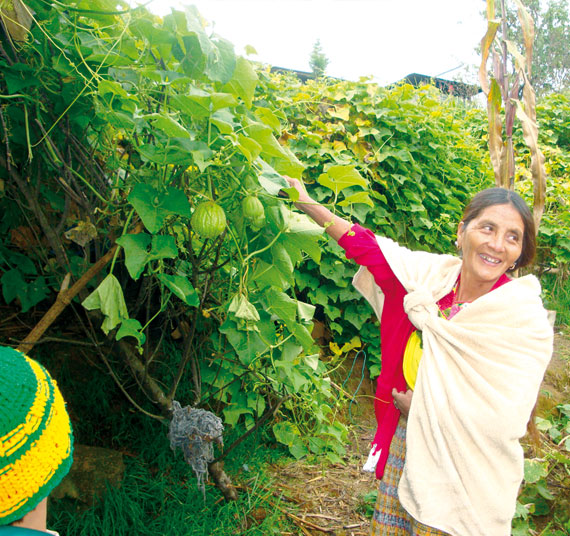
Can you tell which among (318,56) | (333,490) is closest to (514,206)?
(333,490)

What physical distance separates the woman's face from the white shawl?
3.1 inches

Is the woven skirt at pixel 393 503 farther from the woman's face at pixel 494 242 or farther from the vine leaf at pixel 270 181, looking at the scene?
the vine leaf at pixel 270 181

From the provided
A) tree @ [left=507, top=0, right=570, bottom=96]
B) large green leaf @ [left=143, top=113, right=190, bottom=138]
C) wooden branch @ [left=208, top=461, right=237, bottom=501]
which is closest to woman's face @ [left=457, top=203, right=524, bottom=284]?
large green leaf @ [left=143, top=113, right=190, bottom=138]

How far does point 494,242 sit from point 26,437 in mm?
1399

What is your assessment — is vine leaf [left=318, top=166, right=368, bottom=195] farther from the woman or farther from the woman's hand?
the woman's hand

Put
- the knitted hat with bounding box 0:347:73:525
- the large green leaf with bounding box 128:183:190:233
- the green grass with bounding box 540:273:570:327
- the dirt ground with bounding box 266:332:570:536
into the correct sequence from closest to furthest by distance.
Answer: the knitted hat with bounding box 0:347:73:525 → the large green leaf with bounding box 128:183:190:233 → the dirt ground with bounding box 266:332:570:536 → the green grass with bounding box 540:273:570:327

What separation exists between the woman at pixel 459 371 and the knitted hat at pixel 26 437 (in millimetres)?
881

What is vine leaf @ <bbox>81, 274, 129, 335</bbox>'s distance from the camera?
1.24 m

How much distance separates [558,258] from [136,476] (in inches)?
174

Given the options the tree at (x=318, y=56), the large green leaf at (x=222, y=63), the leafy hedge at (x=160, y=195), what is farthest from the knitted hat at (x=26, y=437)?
the tree at (x=318, y=56)

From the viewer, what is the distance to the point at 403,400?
62.2 inches

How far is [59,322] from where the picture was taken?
2.26 meters

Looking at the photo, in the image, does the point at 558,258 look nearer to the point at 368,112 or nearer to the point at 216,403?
the point at 368,112

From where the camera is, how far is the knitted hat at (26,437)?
0.73 metres
